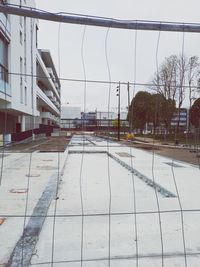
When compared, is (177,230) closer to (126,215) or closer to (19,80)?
(126,215)

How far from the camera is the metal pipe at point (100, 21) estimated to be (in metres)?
2.78

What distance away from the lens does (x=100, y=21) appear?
294 centimetres

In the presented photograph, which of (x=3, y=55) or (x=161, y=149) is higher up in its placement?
(x=3, y=55)

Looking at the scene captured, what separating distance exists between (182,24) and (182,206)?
3992 millimetres

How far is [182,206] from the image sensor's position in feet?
20.1

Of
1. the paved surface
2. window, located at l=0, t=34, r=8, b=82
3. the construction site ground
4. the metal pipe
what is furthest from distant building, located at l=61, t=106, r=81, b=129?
the metal pipe

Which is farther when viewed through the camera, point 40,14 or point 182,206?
point 182,206

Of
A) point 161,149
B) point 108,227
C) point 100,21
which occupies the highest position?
point 100,21

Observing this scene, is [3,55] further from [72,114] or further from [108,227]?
[108,227]

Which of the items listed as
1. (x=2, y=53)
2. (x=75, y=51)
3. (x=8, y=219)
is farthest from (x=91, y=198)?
(x=2, y=53)

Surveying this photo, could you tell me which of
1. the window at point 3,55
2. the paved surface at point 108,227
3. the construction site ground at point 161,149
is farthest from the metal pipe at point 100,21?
the window at point 3,55

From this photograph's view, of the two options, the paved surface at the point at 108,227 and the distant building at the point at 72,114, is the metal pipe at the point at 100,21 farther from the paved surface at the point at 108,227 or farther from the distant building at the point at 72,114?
the distant building at the point at 72,114

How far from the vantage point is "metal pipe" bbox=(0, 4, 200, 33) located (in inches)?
109

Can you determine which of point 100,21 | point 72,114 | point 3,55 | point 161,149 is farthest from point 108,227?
point 3,55
